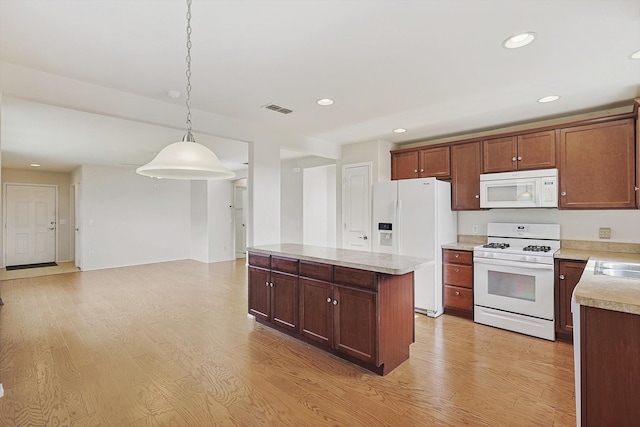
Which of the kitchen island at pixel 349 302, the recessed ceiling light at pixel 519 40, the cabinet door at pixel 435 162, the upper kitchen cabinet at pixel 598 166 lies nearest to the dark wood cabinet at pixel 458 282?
the cabinet door at pixel 435 162

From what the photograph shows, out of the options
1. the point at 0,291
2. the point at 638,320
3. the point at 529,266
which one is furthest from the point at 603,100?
the point at 0,291

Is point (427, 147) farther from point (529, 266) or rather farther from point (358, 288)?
point (358, 288)

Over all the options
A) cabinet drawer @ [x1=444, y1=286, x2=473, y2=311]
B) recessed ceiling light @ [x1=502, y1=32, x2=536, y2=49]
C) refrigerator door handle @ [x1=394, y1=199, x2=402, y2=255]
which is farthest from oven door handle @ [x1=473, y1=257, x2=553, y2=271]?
recessed ceiling light @ [x1=502, y1=32, x2=536, y2=49]

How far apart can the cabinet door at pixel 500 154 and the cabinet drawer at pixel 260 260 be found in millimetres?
2888

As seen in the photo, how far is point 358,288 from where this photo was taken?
2555mm

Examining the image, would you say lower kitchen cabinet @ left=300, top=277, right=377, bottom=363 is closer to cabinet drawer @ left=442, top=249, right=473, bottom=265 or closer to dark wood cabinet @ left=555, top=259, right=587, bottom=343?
cabinet drawer @ left=442, top=249, right=473, bottom=265

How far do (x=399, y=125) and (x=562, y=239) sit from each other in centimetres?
233

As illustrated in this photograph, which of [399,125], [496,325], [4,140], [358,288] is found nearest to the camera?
[358,288]

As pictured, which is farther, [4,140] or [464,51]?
[4,140]

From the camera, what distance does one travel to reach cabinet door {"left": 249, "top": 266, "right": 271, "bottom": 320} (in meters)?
3.42

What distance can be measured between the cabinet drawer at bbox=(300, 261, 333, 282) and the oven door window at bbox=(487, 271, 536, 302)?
2.04m

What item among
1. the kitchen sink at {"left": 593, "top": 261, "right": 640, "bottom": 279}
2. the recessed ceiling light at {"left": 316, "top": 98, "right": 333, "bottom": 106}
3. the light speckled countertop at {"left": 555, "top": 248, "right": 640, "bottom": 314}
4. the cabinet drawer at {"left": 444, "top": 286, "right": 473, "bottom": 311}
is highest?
the recessed ceiling light at {"left": 316, "top": 98, "right": 333, "bottom": 106}

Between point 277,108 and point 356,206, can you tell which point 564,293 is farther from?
point 277,108

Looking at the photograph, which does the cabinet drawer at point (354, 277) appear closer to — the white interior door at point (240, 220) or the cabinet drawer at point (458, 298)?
the cabinet drawer at point (458, 298)
